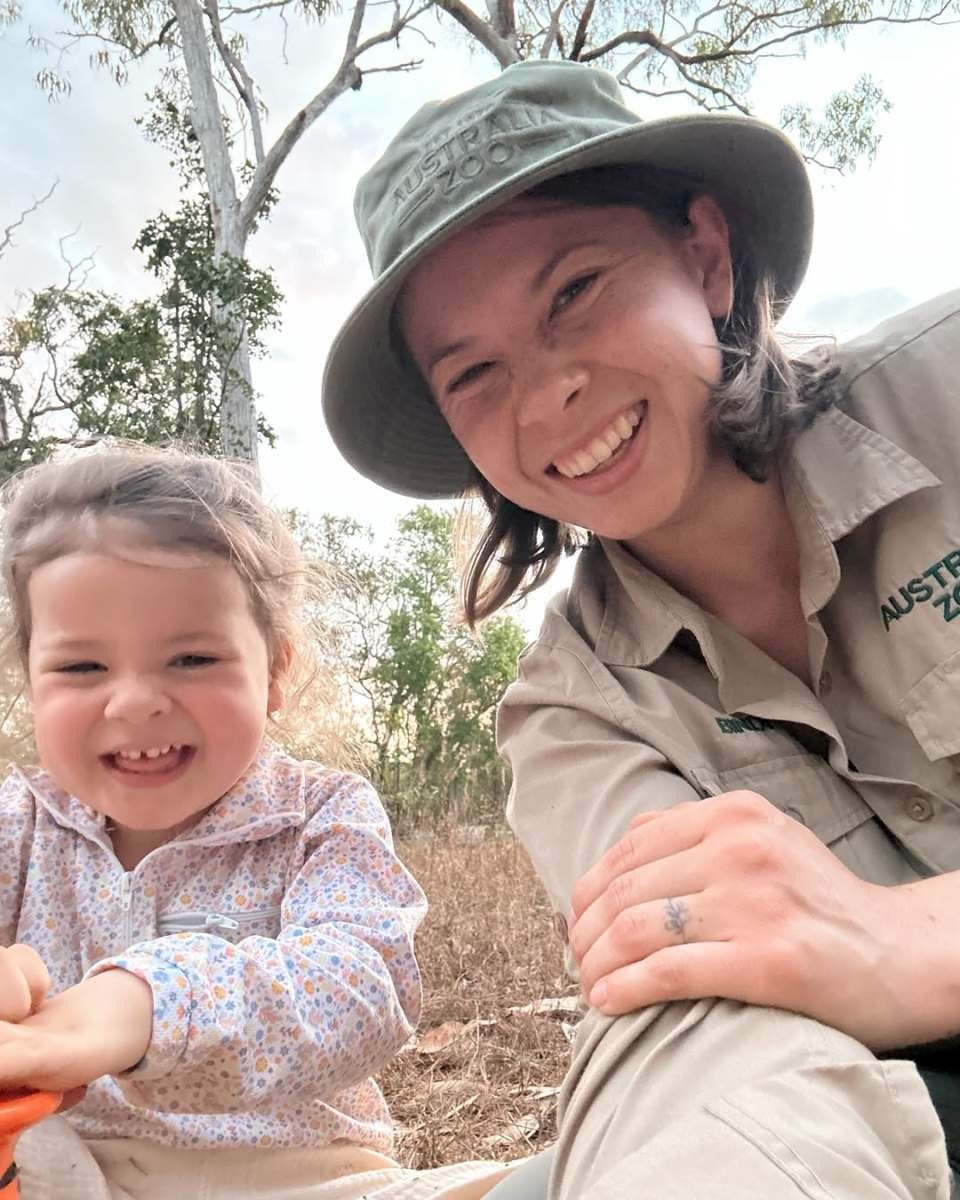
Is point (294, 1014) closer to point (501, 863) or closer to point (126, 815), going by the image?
point (126, 815)

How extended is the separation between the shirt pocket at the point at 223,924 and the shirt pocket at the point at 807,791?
2.20 feet

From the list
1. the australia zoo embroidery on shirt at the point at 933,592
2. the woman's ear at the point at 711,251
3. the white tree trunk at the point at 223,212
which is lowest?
the australia zoo embroidery on shirt at the point at 933,592

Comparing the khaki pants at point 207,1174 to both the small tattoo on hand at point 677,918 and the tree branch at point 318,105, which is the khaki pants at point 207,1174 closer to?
the small tattoo on hand at point 677,918

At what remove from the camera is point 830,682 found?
1.55m

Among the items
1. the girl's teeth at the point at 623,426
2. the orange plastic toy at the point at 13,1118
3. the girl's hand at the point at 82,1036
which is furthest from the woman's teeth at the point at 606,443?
the orange plastic toy at the point at 13,1118

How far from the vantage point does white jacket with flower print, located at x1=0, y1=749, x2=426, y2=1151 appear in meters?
1.27

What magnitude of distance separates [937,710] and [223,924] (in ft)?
3.33

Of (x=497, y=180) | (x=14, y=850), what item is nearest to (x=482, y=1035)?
(x=14, y=850)

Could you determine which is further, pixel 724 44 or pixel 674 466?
pixel 724 44

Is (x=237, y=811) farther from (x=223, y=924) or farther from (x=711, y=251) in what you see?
(x=711, y=251)

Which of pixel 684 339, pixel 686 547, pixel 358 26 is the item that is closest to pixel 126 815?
pixel 686 547

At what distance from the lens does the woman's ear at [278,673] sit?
1686mm

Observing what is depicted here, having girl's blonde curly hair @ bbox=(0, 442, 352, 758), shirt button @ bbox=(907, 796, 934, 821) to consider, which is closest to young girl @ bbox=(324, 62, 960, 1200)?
shirt button @ bbox=(907, 796, 934, 821)

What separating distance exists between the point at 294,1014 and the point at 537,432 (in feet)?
2.72
